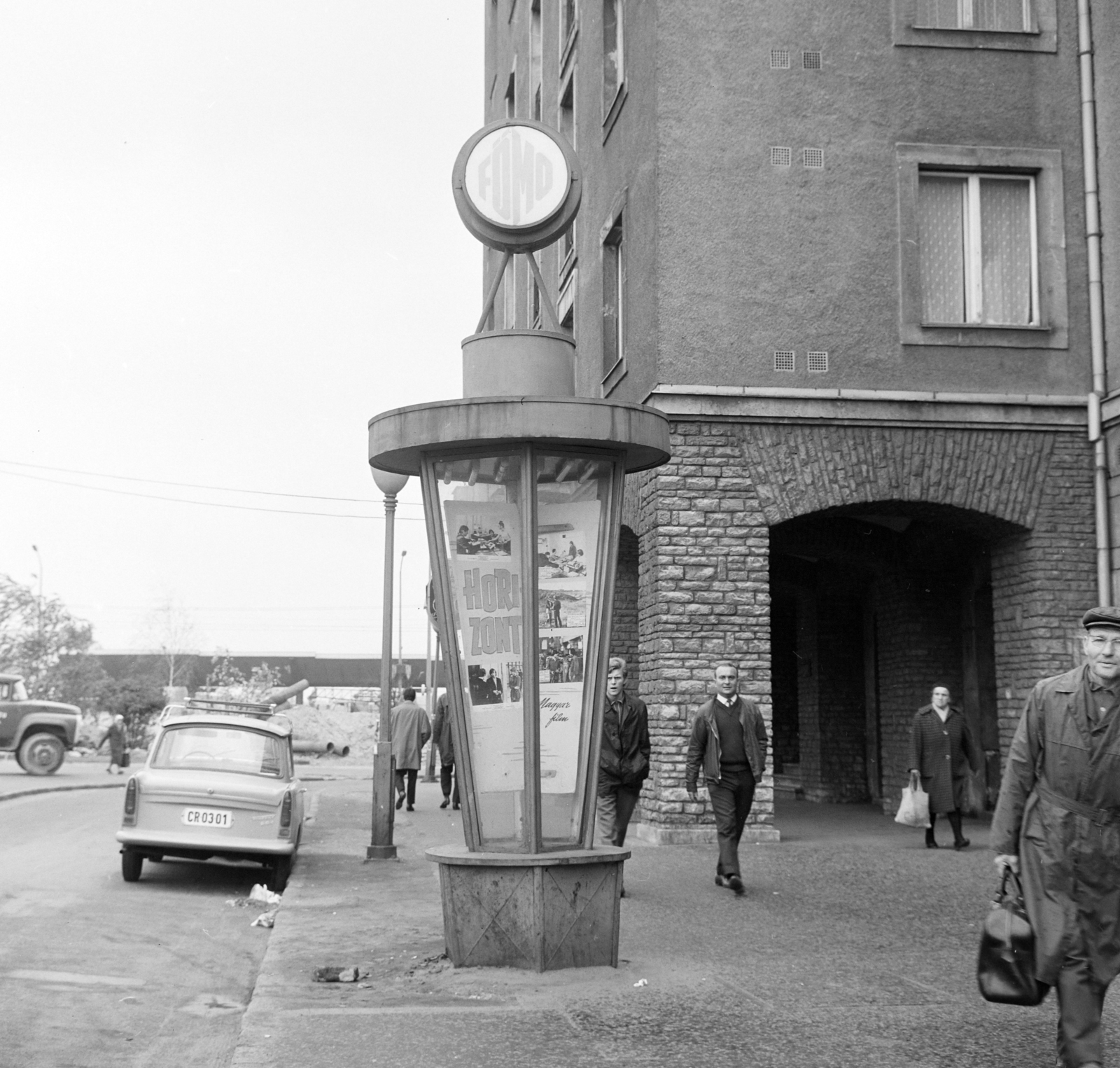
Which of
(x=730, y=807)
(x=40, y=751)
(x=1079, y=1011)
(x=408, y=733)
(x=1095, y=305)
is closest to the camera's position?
(x=1079, y=1011)

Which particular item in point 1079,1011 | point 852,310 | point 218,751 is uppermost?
point 852,310

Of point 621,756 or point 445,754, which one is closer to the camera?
point 621,756

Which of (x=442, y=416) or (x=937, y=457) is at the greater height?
(x=937, y=457)

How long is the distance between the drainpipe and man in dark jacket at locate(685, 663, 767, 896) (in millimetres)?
6156

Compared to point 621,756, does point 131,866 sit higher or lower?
lower

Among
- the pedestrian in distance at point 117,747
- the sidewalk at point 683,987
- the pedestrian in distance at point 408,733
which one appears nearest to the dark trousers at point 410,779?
the pedestrian in distance at point 408,733

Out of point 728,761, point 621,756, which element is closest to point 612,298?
point 621,756

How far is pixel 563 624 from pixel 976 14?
1174cm

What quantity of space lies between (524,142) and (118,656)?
78196 millimetres

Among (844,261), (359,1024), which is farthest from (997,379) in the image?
(359,1024)

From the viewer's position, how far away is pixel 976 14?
55.3ft

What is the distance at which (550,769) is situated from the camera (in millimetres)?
8250

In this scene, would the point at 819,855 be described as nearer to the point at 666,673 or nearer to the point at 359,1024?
the point at 666,673

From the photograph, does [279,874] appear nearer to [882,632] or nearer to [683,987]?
[683,987]
